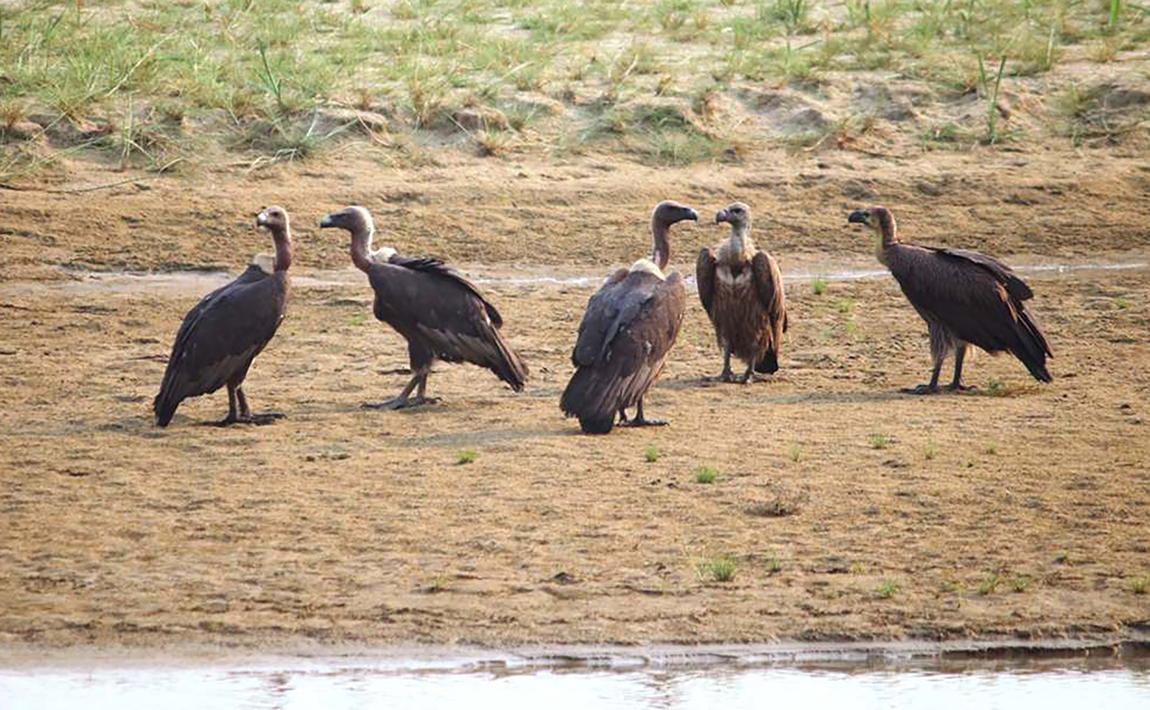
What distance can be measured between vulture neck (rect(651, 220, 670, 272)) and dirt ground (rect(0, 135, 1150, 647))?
0.75 m

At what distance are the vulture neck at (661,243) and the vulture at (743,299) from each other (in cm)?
33

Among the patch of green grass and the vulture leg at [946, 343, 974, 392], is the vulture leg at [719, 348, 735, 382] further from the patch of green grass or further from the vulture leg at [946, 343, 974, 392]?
the patch of green grass

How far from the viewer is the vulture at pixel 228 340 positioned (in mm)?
10594

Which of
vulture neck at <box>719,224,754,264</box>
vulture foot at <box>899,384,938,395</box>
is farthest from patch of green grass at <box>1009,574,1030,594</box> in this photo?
vulture neck at <box>719,224,754,264</box>

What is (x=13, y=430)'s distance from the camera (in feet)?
34.7

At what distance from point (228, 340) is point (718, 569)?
3.56m

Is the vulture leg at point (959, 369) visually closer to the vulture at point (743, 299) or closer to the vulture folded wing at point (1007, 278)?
the vulture folded wing at point (1007, 278)

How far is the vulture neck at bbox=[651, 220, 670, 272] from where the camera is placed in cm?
1195

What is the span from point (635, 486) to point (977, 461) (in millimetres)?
1712

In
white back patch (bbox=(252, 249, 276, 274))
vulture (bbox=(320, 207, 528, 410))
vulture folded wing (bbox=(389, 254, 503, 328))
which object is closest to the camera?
white back patch (bbox=(252, 249, 276, 274))

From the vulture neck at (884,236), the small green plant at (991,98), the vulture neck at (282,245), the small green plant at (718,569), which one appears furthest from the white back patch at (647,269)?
the small green plant at (991,98)

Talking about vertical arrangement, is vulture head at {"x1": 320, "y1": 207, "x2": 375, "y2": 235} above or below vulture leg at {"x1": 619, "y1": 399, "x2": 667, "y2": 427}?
above

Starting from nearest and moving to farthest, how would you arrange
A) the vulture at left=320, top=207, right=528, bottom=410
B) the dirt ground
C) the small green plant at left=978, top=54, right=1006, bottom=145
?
the dirt ground
the vulture at left=320, top=207, right=528, bottom=410
the small green plant at left=978, top=54, right=1006, bottom=145

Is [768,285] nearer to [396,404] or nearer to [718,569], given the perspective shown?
[396,404]
